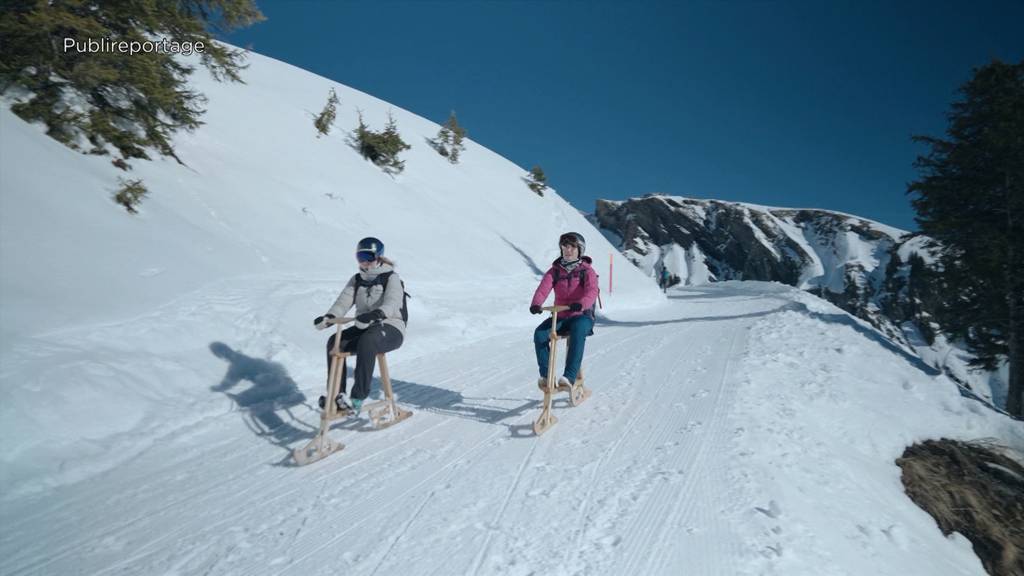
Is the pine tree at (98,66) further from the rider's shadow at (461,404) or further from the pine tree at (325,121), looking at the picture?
the pine tree at (325,121)

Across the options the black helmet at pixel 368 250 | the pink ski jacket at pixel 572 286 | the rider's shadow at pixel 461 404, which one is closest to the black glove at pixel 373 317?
the black helmet at pixel 368 250

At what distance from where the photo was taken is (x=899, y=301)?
225 ft

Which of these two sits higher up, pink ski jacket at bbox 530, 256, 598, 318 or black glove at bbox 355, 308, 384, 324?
pink ski jacket at bbox 530, 256, 598, 318

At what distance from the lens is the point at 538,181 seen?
34.2 metres

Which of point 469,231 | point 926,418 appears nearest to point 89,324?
point 926,418

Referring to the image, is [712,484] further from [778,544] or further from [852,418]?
[852,418]

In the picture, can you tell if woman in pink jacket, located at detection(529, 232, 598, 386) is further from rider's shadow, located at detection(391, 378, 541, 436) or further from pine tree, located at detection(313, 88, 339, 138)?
pine tree, located at detection(313, 88, 339, 138)

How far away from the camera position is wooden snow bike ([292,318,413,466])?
13.5 feet

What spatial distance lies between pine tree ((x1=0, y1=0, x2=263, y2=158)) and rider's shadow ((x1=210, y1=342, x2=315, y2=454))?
20.7 feet

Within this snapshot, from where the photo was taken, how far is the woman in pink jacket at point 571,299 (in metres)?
5.18

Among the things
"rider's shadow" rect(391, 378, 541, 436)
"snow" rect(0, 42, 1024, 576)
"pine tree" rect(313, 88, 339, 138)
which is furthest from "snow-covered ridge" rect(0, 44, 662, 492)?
"rider's shadow" rect(391, 378, 541, 436)

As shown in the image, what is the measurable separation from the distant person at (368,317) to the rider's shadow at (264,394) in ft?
2.66

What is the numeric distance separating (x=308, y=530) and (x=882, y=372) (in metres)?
8.12

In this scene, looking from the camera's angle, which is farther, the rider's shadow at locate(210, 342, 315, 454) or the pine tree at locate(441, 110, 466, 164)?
the pine tree at locate(441, 110, 466, 164)
